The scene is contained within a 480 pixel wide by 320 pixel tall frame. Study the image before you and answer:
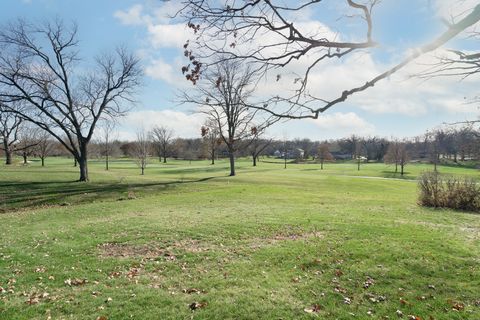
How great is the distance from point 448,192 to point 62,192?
25.6 meters

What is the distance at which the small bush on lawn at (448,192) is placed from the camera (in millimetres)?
18141

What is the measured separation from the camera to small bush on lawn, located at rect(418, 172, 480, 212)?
18.1 meters

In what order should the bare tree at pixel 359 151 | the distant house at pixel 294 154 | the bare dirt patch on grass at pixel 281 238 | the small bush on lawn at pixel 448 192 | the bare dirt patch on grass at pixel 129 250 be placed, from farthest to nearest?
1. the distant house at pixel 294 154
2. the bare tree at pixel 359 151
3. the small bush on lawn at pixel 448 192
4. the bare dirt patch on grass at pixel 281 238
5. the bare dirt patch on grass at pixel 129 250

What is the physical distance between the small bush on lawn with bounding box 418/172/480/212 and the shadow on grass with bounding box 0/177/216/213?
1866 cm

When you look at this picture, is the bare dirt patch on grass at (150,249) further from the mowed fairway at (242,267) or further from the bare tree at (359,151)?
the bare tree at (359,151)

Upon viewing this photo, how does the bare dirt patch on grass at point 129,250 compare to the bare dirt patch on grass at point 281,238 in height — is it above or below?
above

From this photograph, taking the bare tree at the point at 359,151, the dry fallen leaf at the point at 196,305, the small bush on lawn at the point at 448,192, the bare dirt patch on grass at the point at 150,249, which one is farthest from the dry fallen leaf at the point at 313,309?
the bare tree at the point at 359,151

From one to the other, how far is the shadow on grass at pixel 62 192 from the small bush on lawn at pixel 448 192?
1866 centimetres

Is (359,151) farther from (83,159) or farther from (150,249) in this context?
(150,249)

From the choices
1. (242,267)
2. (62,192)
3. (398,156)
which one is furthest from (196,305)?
(398,156)

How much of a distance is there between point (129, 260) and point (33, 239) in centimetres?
434

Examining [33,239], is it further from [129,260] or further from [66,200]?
[66,200]

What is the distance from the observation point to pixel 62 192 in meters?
24.7

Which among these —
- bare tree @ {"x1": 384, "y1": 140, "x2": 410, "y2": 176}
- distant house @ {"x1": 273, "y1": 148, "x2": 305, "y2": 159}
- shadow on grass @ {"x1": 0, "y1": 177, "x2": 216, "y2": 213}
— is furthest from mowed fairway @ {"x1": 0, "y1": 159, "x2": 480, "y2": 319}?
distant house @ {"x1": 273, "y1": 148, "x2": 305, "y2": 159}
